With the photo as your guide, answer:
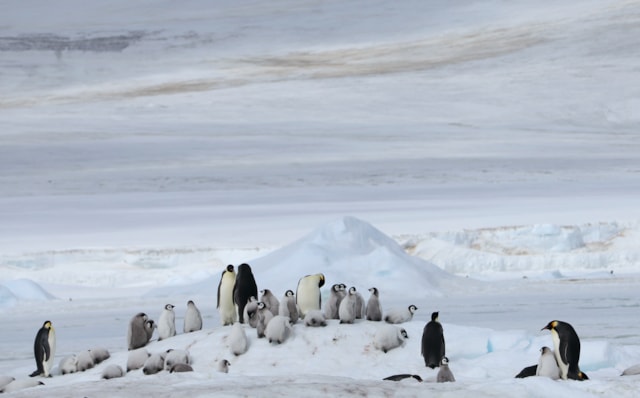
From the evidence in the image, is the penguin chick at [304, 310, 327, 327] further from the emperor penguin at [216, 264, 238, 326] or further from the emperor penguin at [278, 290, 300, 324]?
the emperor penguin at [216, 264, 238, 326]

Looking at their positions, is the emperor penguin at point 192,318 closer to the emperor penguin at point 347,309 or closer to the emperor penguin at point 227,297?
the emperor penguin at point 227,297

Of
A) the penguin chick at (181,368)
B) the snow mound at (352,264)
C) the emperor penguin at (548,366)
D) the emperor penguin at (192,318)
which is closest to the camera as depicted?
the emperor penguin at (548,366)

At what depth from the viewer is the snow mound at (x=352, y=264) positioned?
636 inches

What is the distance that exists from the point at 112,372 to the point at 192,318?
1.94 meters

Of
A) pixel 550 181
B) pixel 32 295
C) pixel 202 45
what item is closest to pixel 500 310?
pixel 32 295

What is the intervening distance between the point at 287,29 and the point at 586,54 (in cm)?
1532

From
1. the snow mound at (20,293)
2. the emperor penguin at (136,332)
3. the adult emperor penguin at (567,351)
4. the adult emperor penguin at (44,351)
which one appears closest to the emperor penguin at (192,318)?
the emperor penguin at (136,332)

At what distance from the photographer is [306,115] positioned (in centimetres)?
4312

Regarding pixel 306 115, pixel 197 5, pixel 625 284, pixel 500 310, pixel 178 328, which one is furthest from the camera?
pixel 197 5

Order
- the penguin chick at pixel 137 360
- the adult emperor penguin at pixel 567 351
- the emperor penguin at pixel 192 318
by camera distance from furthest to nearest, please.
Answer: the emperor penguin at pixel 192 318 → the penguin chick at pixel 137 360 → the adult emperor penguin at pixel 567 351

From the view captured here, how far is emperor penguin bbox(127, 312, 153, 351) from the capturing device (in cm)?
974

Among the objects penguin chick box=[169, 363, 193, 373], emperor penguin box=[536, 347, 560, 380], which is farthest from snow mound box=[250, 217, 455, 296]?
emperor penguin box=[536, 347, 560, 380]

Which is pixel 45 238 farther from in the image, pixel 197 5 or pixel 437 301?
pixel 197 5

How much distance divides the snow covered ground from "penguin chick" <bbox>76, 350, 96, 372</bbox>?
105 millimetres
